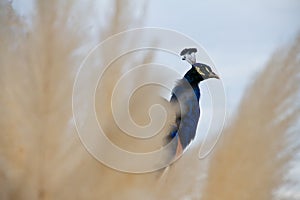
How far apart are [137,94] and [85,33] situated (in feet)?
0.70

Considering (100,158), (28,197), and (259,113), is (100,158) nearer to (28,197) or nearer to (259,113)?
(28,197)

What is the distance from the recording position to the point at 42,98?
3.92ft

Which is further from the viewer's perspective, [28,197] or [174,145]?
[174,145]

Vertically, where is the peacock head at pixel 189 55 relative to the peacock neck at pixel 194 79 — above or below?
above

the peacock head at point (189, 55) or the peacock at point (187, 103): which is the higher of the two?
the peacock head at point (189, 55)

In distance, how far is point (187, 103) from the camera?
127 cm

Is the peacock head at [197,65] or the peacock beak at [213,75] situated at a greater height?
the peacock head at [197,65]

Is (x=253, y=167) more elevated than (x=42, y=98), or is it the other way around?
(x=42, y=98)

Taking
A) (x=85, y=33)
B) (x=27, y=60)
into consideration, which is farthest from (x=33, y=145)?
(x=85, y=33)

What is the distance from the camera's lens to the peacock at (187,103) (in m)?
1.25

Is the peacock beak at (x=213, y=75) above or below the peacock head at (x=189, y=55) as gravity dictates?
below

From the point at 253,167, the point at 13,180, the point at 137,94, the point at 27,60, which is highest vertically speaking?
the point at 27,60

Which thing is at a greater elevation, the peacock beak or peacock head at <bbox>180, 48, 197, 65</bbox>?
peacock head at <bbox>180, 48, 197, 65</bbox>

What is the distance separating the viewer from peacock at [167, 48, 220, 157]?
1254 mm
